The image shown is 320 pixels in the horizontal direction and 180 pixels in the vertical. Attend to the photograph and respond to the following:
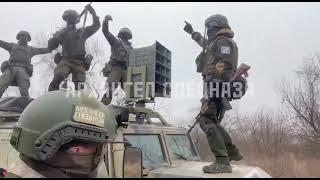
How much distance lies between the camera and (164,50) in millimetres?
5945

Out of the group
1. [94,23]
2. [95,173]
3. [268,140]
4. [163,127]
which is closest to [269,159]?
[268,140]

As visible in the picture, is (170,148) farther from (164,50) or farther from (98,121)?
(98,121)

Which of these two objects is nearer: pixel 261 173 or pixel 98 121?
pixel 98 121

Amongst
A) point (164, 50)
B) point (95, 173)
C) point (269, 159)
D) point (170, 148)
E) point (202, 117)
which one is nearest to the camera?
point (95, 173)

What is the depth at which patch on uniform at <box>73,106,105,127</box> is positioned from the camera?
2.87 metres

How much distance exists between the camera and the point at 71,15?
7230 millimetres

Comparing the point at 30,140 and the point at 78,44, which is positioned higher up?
the point at 78,44

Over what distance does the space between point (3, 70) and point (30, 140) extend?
5.42 metres

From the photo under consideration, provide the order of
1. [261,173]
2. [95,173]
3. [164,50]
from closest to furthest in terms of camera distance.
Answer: [95,173] → [261,173] → [164,50]

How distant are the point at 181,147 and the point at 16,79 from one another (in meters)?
3.71

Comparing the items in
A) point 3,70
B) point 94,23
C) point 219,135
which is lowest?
point 219,135

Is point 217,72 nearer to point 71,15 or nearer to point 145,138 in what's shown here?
point 145,138

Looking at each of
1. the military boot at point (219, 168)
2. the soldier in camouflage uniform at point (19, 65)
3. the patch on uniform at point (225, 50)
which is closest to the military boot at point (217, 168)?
the military boot at point (219, 168)

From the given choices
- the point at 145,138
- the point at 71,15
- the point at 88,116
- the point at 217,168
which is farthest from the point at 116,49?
the point at 88,116
